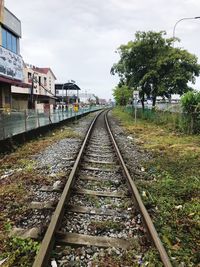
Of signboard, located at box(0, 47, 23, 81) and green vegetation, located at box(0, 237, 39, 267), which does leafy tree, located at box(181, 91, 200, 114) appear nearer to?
signboard, located at box(0, 47, 23, 81)

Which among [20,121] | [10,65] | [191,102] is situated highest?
[10,65]

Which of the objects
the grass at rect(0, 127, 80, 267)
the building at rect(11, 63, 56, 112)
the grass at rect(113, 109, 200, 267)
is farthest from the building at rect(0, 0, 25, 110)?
the grass at rect(113, 109, 200, 267)

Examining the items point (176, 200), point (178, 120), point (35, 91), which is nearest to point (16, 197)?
point (176, 200)

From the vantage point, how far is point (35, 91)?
43625mm

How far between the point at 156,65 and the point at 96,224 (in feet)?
73.1

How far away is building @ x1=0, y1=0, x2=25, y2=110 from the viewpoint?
1791 centimetres

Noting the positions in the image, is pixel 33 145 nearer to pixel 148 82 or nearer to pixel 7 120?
pixel 7 120

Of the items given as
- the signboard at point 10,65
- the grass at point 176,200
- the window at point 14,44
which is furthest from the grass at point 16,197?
the window at point 14,44

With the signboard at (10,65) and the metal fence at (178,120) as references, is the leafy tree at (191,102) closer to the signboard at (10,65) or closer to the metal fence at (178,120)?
the metal fence at (178,120)

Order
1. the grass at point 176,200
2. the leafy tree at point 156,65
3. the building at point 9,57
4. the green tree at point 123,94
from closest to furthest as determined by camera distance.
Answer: the grass at point 176,200 → the building at point 9,57 → the leafy tree at point 156,65 → the green tree at point 123,94

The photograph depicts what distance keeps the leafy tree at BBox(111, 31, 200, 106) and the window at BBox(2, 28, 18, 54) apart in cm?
1030

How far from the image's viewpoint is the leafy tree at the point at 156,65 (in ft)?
79.3

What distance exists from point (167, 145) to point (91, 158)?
407 cm

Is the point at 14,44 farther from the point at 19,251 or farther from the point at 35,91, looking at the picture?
the point at 35,91
